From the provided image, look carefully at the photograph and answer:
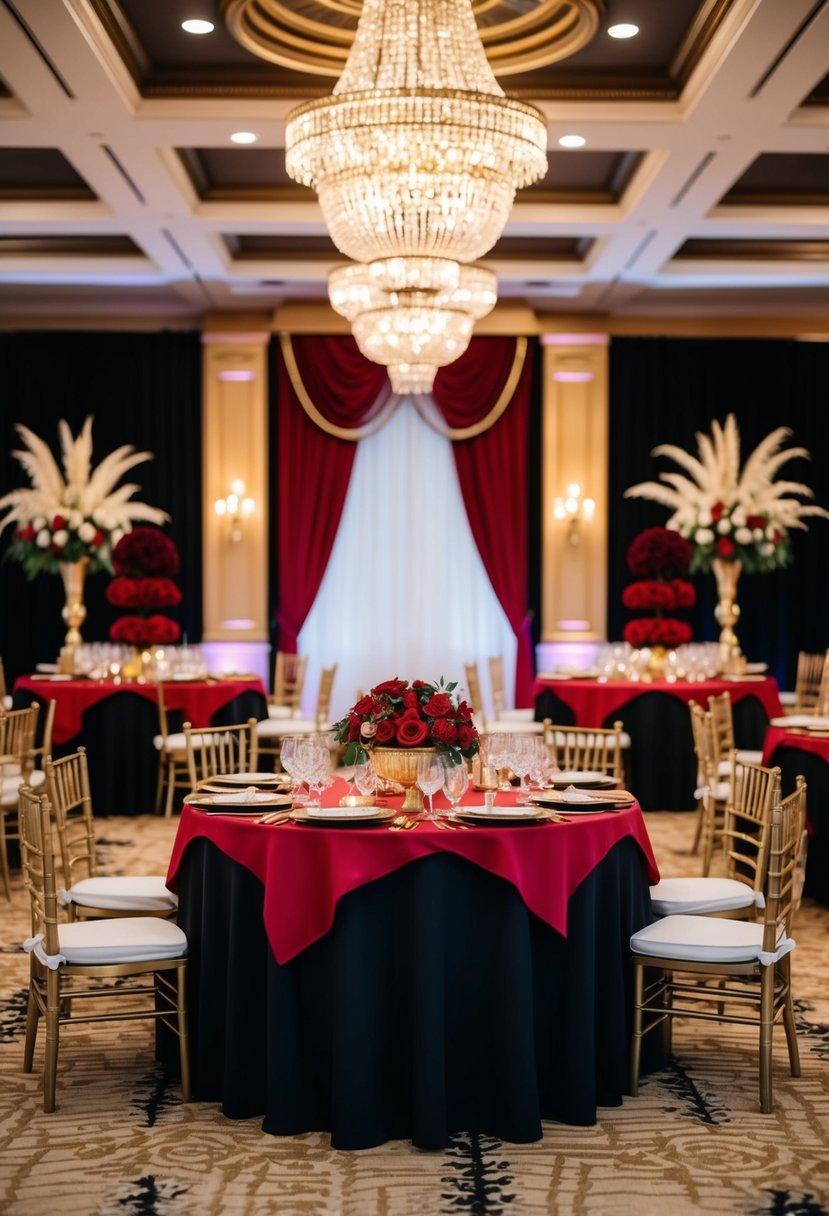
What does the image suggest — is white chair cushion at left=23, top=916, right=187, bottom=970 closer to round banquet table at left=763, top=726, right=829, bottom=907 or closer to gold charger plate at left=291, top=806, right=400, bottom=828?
gold charger plate at left=291, top=806, right=400, bottom=828

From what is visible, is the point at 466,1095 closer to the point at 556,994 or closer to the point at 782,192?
the point at 556,994

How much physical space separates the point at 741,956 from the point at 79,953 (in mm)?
2014

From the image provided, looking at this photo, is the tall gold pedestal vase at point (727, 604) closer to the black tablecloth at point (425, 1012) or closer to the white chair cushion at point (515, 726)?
the white chair cushion at point (515, 726)

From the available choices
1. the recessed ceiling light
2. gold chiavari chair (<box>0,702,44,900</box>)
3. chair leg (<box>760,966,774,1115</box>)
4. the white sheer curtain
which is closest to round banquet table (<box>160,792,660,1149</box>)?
chair leg (<box>760,966,774,1115</box>)

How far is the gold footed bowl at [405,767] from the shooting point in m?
4.44

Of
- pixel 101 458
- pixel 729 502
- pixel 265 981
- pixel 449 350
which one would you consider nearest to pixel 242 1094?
pixel 265 981

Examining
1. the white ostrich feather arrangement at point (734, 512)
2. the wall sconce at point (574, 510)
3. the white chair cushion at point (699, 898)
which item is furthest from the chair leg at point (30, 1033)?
the wall sconce at point (574, 510)

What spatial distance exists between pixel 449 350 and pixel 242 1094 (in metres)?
4.26

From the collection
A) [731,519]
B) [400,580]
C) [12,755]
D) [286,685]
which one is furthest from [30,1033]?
[400,580]

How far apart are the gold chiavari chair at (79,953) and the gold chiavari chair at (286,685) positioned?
6.54 metres

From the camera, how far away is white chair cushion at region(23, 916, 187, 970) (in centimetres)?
428

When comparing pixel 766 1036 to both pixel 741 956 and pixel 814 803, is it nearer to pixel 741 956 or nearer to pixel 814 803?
pixel 741 956

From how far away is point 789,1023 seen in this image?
15.1 feet
